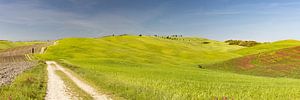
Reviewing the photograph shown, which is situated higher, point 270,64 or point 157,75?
point 157,75

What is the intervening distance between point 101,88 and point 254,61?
51.4 metres

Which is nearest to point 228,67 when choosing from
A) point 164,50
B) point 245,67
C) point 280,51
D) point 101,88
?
point 245,67

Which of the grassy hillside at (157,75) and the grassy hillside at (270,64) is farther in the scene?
the grassy hillside at (270,64)

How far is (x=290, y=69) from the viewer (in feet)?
208

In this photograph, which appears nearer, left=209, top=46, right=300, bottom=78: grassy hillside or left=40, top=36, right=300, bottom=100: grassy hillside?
left=40, top=36, right=300, bottom=100: grassy hillside

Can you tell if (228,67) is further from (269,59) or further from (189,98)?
(189,98)

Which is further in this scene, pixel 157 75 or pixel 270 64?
pixel 270 64

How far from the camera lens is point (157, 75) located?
4522 centimetres

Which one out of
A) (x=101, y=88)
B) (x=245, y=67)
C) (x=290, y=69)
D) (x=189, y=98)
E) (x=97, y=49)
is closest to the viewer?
(x=189, y=98)

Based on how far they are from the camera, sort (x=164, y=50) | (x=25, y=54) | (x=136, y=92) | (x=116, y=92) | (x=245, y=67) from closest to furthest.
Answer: (x=136, y=92) < (x=116, y=92) < (x=245, y=67) < (x=25, y=54) < (x=164, y=50)

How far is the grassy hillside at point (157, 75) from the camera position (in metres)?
23.7

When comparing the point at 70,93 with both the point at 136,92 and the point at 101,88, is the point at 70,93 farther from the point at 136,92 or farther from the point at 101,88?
the point at 136,92

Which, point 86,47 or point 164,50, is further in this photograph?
point 164,50

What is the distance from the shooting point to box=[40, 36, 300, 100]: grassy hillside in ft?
77.9
